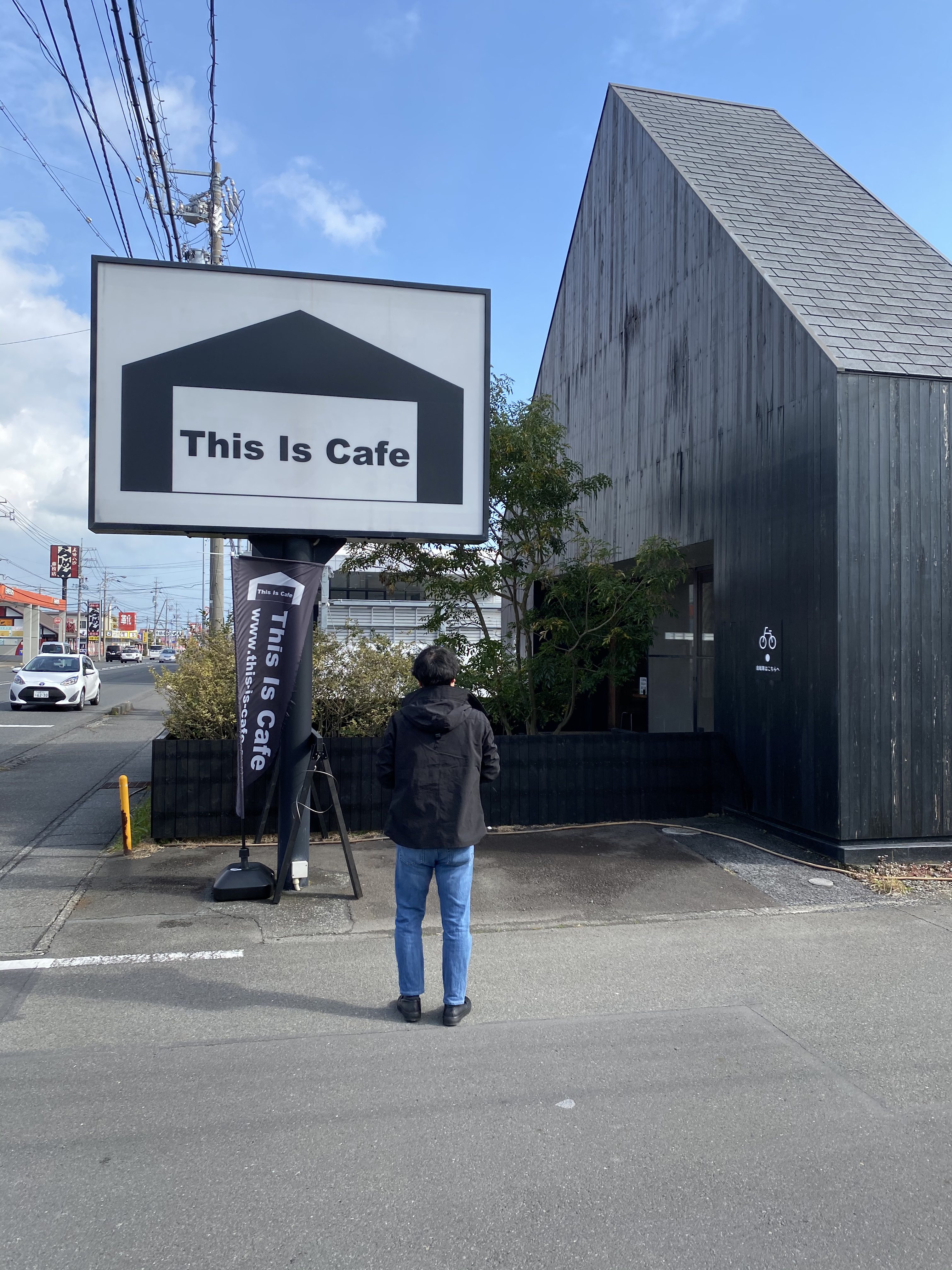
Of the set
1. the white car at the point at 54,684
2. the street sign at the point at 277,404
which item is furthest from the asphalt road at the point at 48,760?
the street sign at the point at 277,404

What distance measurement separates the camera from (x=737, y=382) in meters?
9.32

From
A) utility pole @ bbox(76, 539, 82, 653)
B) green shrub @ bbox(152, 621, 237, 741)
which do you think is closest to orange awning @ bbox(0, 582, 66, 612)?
utility pole @ bbox(76, 539, 82, 653)

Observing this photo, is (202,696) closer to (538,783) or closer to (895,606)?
(538,783)

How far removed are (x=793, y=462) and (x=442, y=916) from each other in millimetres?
5631

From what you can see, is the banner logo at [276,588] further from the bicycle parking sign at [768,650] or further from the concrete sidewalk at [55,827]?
the bicycle parking sign at [768,650]

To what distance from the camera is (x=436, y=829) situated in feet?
14.6

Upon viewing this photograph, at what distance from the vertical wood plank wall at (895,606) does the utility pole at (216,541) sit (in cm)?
1422

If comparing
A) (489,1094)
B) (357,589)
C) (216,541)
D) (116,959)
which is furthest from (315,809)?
(357,589)

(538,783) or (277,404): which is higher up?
(277,404)

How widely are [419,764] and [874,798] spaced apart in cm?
475

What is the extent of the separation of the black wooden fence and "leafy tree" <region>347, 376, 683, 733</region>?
1218 millimetres

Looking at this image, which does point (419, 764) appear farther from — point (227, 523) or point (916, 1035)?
point (227, 523)

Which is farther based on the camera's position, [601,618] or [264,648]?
[601,618]

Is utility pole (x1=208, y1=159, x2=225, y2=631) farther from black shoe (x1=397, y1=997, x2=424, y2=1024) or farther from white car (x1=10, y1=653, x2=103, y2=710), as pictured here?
black shoe (x1=397, y1=997, x2=424, y2=1024)
